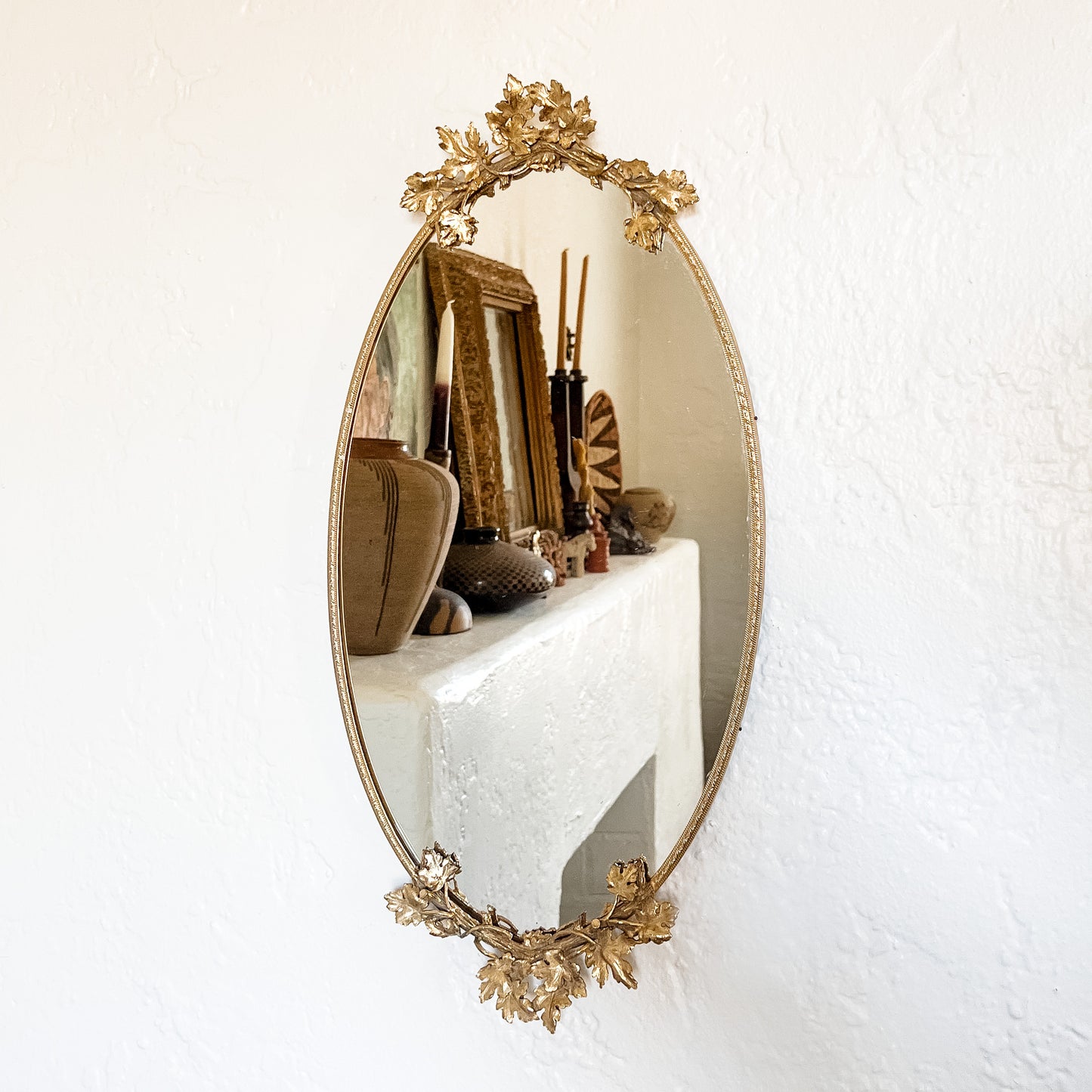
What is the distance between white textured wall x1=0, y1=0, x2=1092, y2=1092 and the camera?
871mm

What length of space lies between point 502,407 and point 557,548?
5.9 inches

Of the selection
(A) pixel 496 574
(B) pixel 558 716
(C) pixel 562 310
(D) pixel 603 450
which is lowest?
(B) pixel 558 716

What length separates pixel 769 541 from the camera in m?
0.94

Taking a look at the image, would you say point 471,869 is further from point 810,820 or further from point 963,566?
point 963,566

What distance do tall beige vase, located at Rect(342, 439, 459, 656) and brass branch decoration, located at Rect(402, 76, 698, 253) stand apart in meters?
0.24

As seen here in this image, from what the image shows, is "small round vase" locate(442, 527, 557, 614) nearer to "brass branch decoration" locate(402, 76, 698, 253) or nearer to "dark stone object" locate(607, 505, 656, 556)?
"dark stone object" locate(607, 505, 656, 556)

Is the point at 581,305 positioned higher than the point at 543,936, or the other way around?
the point at 581,305

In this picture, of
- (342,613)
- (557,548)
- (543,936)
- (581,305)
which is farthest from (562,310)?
(543,936)

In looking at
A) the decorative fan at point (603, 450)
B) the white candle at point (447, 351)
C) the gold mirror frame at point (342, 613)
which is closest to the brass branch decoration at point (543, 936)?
the gold mirror frame at point (342, 613)

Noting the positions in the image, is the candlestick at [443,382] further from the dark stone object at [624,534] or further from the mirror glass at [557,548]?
the dark stone object at [624,534]

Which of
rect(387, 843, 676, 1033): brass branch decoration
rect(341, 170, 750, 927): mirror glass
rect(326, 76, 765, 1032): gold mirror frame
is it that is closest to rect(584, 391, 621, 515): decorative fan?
rect(341, 170, 750, 927): mirror glass

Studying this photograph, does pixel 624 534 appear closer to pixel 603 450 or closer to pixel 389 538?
pixel 603 450

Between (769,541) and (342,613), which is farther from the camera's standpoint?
(342,613)

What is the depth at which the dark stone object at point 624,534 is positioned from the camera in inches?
36.9
